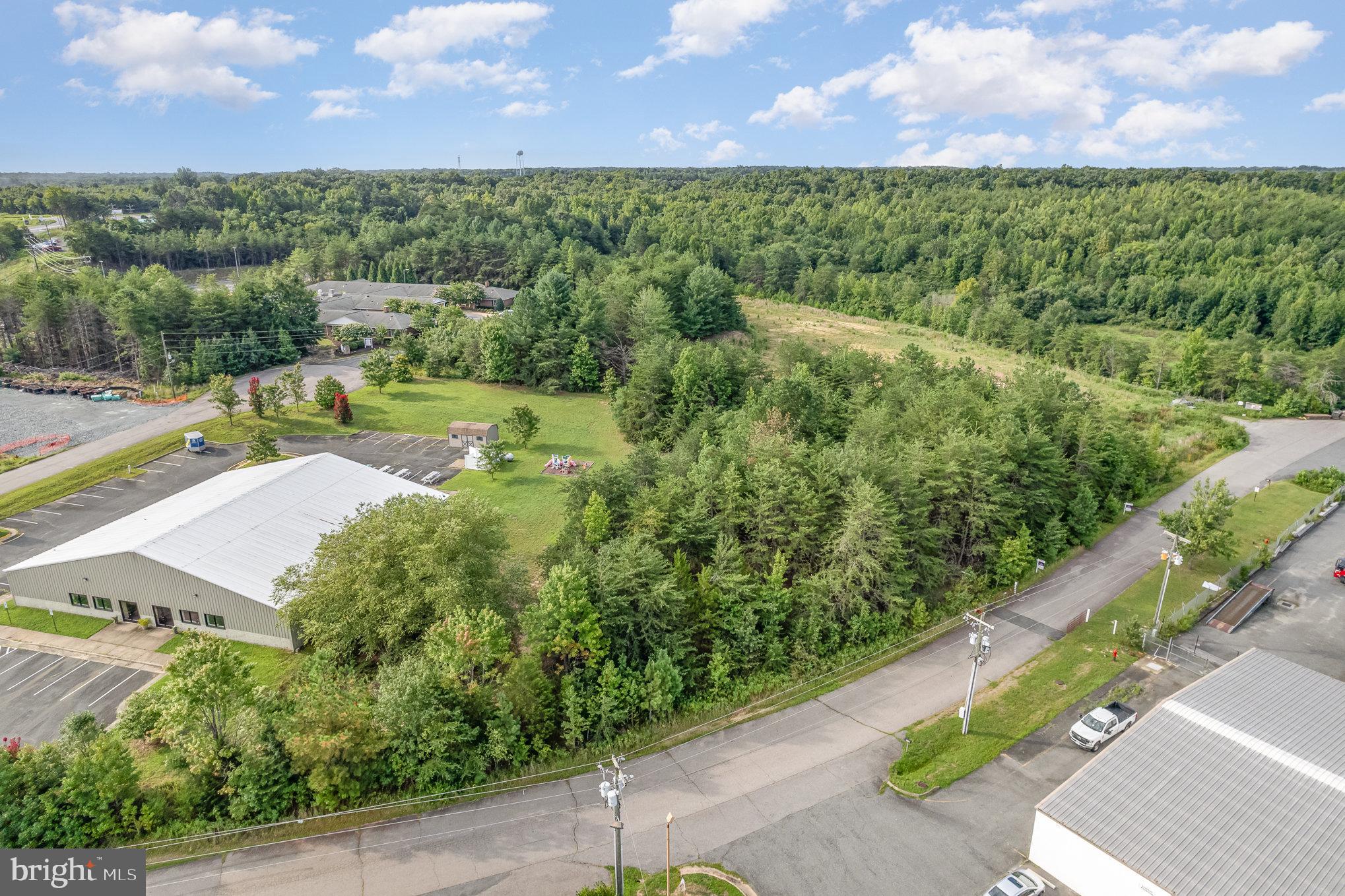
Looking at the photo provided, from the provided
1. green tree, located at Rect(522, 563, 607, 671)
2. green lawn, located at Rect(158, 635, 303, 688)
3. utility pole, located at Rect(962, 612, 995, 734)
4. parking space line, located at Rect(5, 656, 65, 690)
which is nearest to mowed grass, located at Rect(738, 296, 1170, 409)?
utility pole, located at Rect(962, 612, 995, 734)

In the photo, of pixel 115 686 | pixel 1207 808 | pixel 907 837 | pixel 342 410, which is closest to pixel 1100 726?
pixel 1207 808

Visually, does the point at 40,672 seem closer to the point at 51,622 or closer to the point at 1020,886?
the point at 51,622

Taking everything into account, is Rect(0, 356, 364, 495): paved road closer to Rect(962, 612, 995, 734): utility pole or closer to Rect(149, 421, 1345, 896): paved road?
Rect(149, 421, 1345, 896): paved road

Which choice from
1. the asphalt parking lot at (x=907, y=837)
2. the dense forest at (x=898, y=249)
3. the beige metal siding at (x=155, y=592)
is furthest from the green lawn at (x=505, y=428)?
the asphalt parking lot at (x=907, y=837)

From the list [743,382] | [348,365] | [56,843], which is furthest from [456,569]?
[348,365]

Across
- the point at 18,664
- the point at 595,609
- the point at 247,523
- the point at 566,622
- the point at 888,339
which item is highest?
the point at 888,339
